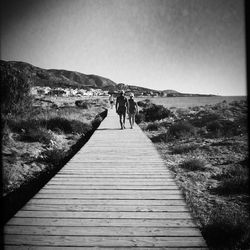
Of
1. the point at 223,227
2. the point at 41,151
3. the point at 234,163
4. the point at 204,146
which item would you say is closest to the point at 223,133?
the point at 204,146

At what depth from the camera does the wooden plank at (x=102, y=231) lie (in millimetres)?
2764

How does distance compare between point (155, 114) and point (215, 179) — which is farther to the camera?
point (155, 114)

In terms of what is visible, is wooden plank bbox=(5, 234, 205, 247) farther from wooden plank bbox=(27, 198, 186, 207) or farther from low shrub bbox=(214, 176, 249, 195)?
low shrub bbox=(214, 176, 249, 195)

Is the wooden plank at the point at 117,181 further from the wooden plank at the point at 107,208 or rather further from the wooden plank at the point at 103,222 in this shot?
the wooden plank at the point at 103,222

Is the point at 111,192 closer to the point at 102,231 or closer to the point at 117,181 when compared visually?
the point at 117,181

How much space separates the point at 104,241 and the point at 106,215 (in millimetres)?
570

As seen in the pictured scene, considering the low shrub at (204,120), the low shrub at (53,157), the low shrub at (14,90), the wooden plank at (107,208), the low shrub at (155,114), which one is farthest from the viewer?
the low shrub at (155,114)

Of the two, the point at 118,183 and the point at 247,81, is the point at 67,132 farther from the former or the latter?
the point at 247,81

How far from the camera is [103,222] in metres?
3.02

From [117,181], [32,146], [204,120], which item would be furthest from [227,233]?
[204,120]

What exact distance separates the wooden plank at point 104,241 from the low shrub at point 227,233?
116 cm

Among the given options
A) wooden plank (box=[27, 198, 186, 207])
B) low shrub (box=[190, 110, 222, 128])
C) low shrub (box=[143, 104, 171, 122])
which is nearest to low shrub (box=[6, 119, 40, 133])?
wooden plank (box=[27, 198, 186, 207])

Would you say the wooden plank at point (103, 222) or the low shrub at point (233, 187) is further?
the low shrub at point (233, 187)

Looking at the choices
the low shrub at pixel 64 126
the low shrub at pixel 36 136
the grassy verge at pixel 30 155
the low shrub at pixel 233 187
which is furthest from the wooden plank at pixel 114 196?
the low shrub at pixel 64 126
